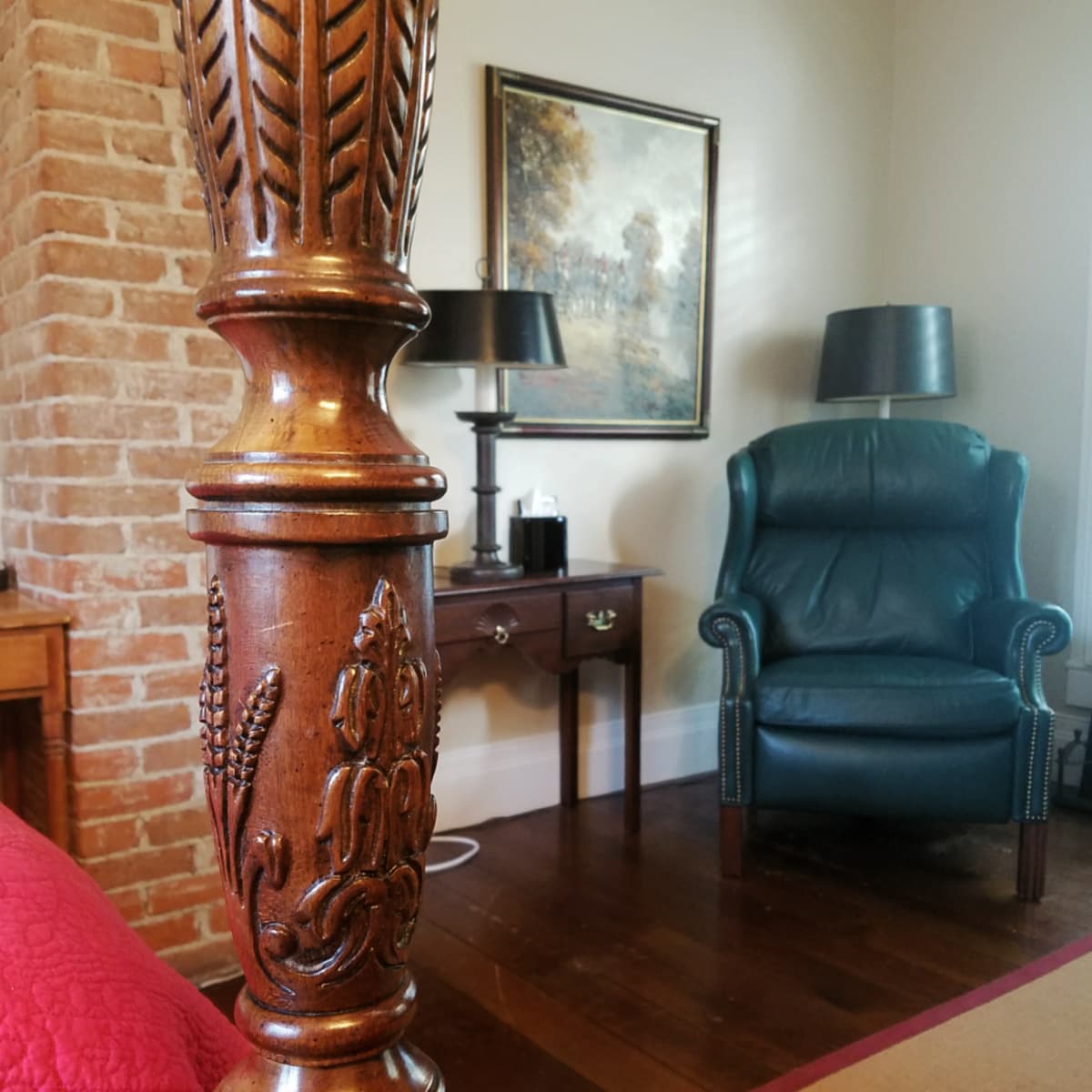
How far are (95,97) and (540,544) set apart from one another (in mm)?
1425

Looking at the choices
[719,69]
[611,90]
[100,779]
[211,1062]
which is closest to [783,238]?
[719,69]

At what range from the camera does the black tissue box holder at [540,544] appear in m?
2.66

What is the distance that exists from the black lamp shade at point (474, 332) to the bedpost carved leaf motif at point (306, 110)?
195 cm

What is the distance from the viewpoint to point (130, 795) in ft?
6.03

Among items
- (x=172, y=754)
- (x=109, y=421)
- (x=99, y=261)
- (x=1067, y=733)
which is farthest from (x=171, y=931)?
(x=1067, y=733)

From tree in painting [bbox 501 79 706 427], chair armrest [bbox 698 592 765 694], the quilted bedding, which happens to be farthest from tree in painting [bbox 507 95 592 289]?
the quilted bedding

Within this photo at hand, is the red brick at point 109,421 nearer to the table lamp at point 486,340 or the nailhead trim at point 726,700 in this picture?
the table lamp at point 486,340

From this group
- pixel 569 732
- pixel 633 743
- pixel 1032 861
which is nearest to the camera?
pixel 1032 861

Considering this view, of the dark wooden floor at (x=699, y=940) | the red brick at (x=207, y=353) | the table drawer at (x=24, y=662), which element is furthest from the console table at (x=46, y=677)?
the dark wooden floor at (x=699, y=940)

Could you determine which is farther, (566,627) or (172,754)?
(566,627)

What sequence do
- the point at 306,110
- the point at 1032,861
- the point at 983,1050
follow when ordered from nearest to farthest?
the point at 306,110 < the point at 983,1050 < the point at 1032,861

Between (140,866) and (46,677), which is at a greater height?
(46,677)

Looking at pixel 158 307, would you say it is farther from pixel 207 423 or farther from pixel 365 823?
pixel 365 823

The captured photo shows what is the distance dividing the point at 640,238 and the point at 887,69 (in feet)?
4.72
